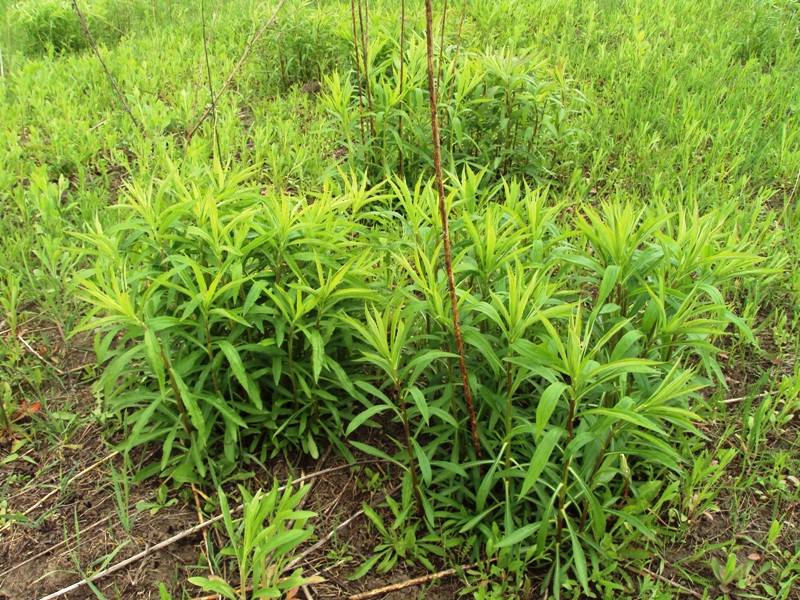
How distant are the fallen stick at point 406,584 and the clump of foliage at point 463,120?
1.89 m

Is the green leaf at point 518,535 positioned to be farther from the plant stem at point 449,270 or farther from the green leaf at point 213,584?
Result: the green leaf at point 213,584

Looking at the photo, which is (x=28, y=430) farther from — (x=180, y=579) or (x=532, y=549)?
(x=532, y=549)

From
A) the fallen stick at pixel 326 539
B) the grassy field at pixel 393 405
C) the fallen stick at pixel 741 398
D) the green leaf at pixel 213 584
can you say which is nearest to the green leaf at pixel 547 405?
the grassy field at pixel 393 405

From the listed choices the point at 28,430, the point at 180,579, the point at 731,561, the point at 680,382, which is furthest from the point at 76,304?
the point at 731,561

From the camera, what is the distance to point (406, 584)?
2.11 m

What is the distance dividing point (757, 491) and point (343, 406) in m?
1.46

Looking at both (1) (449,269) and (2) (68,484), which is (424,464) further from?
(2) (68,484)

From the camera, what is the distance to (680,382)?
190 centimetres

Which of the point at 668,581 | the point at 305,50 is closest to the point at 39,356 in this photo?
the point at 668,581

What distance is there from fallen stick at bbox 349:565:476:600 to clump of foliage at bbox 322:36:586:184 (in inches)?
74.6

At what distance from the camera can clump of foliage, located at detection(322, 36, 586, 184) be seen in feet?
11.4

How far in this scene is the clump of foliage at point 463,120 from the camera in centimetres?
347

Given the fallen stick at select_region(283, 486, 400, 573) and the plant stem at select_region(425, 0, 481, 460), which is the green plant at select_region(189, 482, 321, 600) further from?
the plant stem at select_region(425, 0, 481, 460)

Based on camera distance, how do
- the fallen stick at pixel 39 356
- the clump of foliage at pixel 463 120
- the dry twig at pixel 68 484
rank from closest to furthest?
1. the dry twig at pixel 68 484
2. the fallen stick at pixel 39 356
3. the clump of foliage at pixel 463 120
